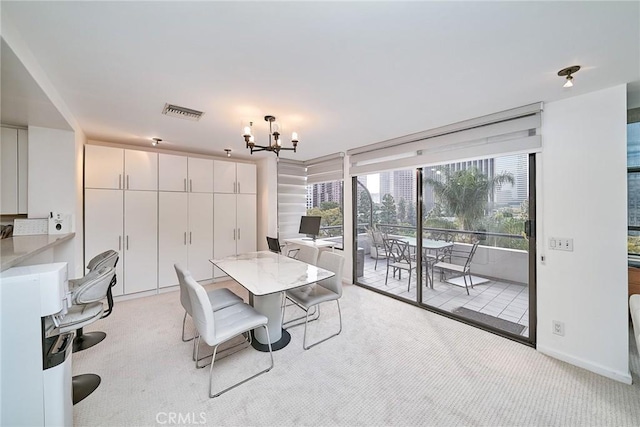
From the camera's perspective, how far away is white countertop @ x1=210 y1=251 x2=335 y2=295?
83.0 inches

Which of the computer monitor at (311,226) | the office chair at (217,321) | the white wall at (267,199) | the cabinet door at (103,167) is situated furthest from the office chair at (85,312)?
the computer monitor at (311,226)

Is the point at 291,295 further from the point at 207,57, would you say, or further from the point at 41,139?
the point at 41,139

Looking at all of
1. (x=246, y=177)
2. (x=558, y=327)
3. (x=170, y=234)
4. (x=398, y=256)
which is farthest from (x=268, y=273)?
(x=558, y=327)

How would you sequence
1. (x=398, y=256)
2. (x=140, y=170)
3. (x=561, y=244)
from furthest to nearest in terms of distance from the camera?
(x=398, y=256)
(x=140, y=170)
(x=561, y=244)

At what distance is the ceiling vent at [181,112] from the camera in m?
2.39

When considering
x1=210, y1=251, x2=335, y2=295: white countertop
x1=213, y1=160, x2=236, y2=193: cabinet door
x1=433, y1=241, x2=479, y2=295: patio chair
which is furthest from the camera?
x1=213, y1=160, x2=236, y2=193: cabinet door

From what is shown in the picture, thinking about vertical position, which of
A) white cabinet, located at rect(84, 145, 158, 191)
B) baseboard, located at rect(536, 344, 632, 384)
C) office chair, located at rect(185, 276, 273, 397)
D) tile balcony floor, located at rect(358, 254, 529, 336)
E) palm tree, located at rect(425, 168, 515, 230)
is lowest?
baseboard, located at rect(536, 344, 632, 384)

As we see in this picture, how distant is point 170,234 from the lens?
3.87m

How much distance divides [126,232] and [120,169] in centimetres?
92

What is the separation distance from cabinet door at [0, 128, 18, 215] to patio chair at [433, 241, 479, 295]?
507cm

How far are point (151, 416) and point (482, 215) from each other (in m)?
3.57

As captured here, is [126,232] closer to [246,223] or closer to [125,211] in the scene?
[125,211]

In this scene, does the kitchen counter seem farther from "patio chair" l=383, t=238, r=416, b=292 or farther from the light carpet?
"patio chair" l=383, t=238, r=416, b=292

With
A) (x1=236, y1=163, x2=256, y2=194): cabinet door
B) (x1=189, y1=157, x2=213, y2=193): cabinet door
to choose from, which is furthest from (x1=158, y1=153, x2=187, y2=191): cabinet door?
(x1=236, y1=163, x2=256, y2=194): cabinet door
